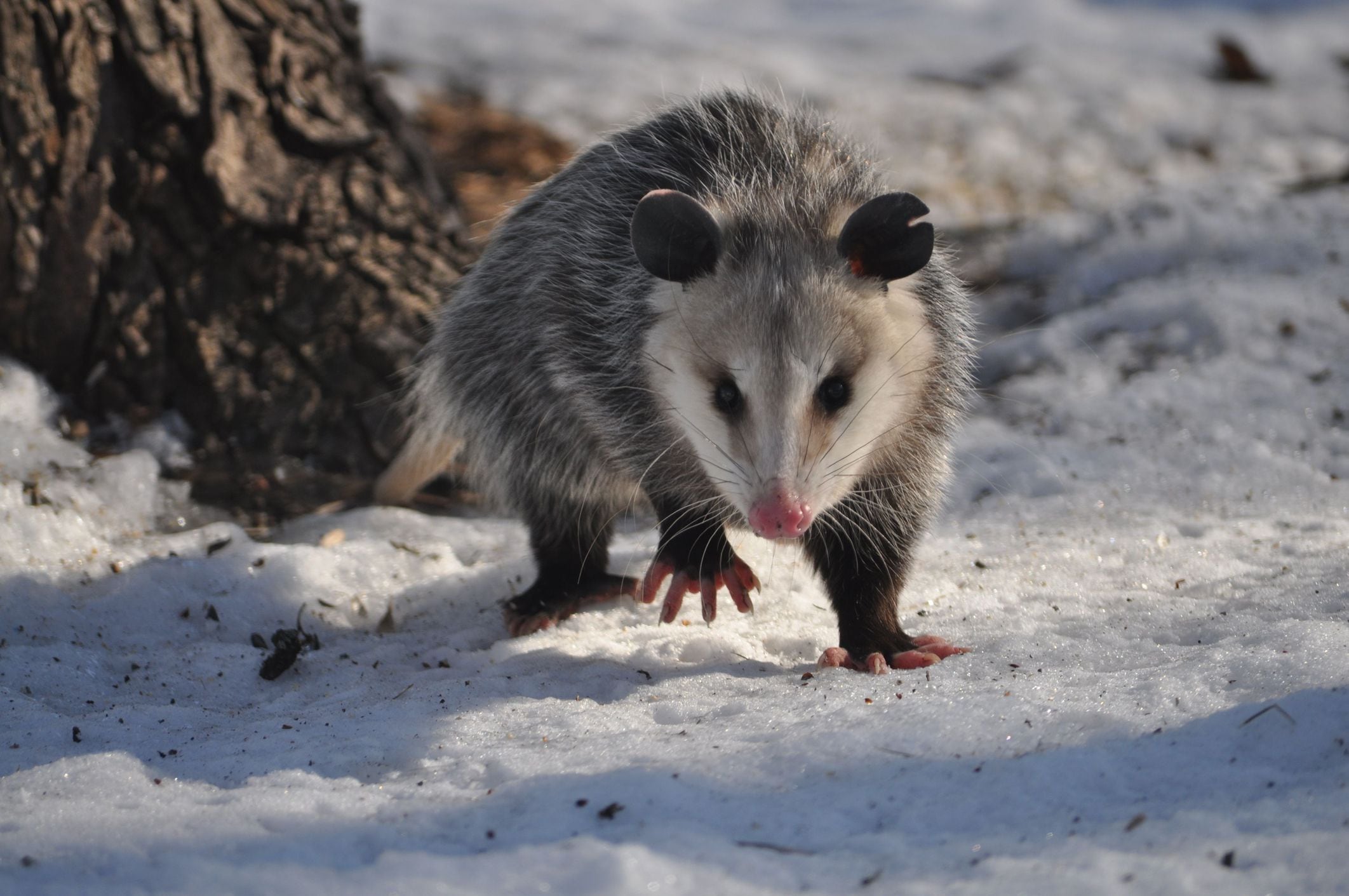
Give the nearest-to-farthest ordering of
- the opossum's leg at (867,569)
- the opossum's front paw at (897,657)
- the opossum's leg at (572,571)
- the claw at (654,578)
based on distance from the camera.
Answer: the opossum's front paw at (897,657) < the opossum's leg at (867,569) < the claw at (654,578) < the opossum's leg at (572,571)

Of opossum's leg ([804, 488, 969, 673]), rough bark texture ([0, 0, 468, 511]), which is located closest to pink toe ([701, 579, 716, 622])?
opossum's leg ([804, 488, 969, 673])

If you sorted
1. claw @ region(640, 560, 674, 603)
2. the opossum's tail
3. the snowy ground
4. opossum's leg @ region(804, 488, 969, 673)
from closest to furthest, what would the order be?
the snowy ground
opossum's leg @ region(804, 488, 969, 673)
claw @ region(640, 560, 674, 603)
the opossum's tail

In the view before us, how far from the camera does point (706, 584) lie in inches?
95.9

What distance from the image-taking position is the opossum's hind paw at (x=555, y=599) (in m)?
2.59

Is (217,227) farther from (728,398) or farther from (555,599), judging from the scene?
(728,398)

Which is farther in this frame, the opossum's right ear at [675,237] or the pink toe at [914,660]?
the pink toe at [914,660]

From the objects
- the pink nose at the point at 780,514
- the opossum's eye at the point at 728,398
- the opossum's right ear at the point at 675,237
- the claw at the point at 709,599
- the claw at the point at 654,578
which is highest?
the opossum's right ear at the point at 675,237

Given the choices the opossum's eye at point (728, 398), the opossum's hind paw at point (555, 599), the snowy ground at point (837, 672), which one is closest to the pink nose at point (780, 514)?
the opossum's eye at point (728, 398)

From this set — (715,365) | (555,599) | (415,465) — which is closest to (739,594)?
(555,599)

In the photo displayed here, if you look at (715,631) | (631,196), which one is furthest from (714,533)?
(631,196)

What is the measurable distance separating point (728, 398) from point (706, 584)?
1.77ft

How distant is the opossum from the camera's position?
204cm

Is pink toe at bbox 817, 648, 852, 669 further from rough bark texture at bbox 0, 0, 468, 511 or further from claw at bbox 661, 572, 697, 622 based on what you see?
rough bark texture at bbox 0, 0, 468, 511

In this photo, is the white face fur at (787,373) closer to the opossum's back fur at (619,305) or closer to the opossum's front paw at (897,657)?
the opossum's back fur at (619,305)
